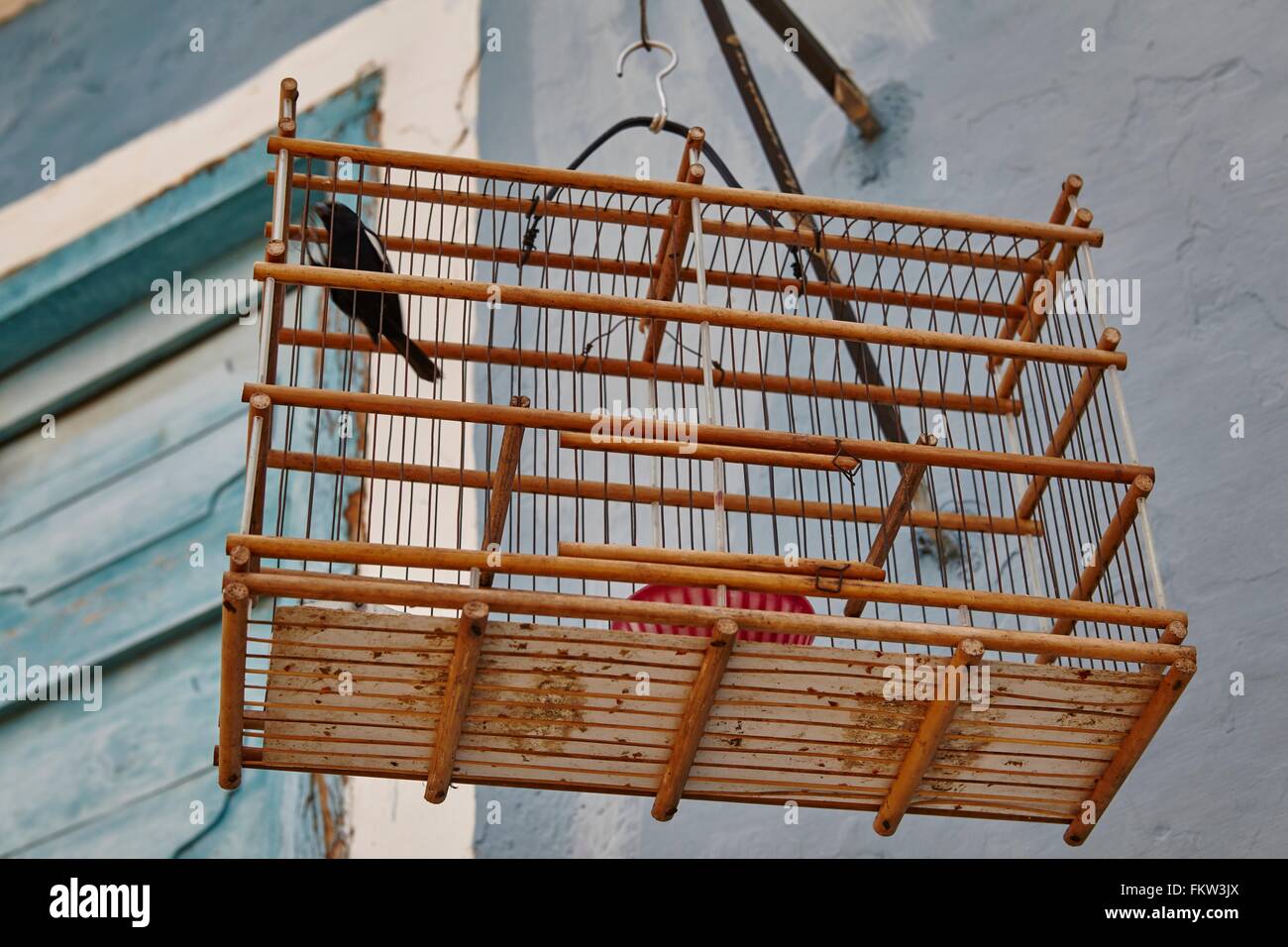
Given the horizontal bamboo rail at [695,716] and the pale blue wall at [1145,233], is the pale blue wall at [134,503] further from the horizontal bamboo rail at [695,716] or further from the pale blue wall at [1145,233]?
the horizontal bamboo rail at [695,716]

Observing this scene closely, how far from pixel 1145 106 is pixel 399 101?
1902 mm

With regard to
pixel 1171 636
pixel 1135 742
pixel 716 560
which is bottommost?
pixel 1135 742

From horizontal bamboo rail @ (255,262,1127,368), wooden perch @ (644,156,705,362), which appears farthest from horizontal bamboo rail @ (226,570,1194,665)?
wooden perch @ (644,156,705,362)

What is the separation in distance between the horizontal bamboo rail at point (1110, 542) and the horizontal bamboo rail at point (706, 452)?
13.6 inches

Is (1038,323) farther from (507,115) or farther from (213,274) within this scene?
Answer: (213,274)

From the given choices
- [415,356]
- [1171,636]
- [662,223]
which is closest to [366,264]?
[415,356]

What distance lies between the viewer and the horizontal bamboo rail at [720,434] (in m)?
2.00

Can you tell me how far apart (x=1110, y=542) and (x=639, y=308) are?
0.67 m

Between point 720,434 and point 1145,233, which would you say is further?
point 1145,233

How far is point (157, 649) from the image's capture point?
3.86m

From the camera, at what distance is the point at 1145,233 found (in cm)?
329

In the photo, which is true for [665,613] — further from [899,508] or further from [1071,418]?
[1071,418]

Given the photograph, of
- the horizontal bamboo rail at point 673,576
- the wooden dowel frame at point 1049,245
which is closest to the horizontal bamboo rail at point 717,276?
the wooden dowel frame at point 1049,245

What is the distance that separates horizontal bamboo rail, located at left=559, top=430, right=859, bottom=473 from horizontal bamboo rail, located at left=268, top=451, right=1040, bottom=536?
88mm
